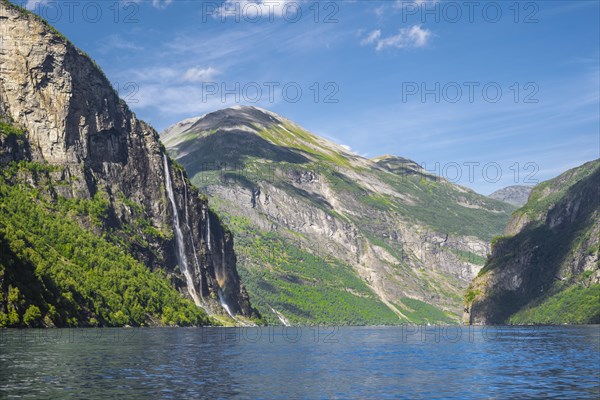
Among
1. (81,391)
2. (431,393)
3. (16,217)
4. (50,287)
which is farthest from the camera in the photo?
(16,217)

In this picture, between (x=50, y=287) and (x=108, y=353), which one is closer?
(x=108, y=353)

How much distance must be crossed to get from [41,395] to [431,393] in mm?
33307

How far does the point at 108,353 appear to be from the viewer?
306 ft

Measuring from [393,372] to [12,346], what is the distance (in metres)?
54.5

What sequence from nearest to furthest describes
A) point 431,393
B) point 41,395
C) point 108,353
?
point 41,395 → point 431,393 → point 108,353

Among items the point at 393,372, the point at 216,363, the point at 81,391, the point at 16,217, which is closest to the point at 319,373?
the point at 393,372

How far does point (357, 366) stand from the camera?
86.2 m

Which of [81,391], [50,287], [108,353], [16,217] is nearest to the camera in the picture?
[81,391]

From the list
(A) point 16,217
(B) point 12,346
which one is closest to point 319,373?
(B) point 12,346

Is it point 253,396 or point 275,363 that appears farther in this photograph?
point 275,363

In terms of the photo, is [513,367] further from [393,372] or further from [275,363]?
[275,363]

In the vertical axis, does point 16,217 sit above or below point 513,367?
above

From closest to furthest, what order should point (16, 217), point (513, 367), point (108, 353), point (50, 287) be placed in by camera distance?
point (513, 367) < point (108, 353) < point (50, 287) < point (16, 217)

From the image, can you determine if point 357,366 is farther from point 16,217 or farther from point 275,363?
point 16,217
